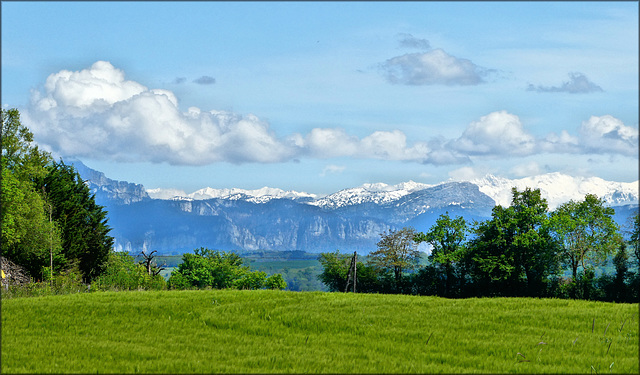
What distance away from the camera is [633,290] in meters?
66.3

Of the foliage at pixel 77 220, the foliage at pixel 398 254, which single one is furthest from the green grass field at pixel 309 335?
the foliage at pixel 398 254

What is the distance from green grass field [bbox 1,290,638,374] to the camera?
1455 cm

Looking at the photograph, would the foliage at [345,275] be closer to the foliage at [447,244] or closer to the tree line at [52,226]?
the foliage at [447,244]

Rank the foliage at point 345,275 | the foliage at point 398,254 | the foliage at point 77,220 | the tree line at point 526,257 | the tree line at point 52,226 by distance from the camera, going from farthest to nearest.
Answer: the foliage at point 398,254 → the foliage at point 345,275 → the tree line at point 526,257 → the foliage at point 77,220 → the tree line at point 52,226

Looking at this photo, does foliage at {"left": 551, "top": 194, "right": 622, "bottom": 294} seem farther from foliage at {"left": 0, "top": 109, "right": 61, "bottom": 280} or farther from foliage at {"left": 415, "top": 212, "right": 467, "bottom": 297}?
foliage at {"left": 0, "top": 109, "right": 61, "bottom": 280}

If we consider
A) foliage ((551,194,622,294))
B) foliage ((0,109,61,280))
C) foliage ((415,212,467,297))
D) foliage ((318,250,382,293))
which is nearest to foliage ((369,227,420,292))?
foliage ((318,250,382,293))

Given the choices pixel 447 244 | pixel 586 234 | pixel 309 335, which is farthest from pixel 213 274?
pixel 309 335

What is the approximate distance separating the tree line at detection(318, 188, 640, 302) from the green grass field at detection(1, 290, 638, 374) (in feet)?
162

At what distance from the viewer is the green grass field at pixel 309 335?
14547 mm

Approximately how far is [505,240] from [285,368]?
66.2 metres

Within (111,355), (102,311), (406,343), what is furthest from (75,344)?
(406,343)

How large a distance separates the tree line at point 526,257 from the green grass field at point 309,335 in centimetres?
4942

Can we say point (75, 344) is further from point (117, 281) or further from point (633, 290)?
point (633, 290)

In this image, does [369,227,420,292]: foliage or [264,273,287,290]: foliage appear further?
[264,273,287,290]: foliage
